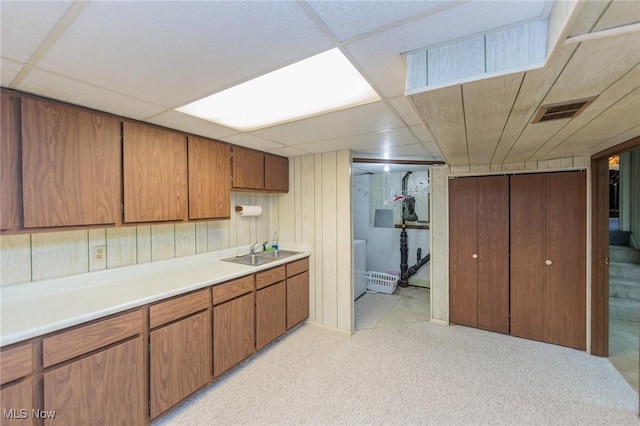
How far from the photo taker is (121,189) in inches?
75.8

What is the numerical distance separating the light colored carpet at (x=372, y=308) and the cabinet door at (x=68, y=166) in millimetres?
2895

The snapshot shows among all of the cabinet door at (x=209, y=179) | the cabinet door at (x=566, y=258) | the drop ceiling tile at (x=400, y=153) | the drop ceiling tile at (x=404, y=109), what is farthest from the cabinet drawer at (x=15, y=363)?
the cabinet door at (x=566, y=258)

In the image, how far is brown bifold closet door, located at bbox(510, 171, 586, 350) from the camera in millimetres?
2791

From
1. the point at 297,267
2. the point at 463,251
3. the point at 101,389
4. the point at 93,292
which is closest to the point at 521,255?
the point at 463,251

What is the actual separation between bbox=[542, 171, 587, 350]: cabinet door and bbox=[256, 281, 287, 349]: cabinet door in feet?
9.42

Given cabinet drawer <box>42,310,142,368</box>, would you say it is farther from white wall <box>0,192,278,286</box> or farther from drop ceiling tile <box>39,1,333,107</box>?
drop ceiling tile <box>39,1,333,107</box>

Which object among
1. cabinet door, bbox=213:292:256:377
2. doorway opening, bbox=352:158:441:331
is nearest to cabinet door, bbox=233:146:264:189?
cabinet door, bbox=213:292:256:377

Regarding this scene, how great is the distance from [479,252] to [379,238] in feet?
7.59

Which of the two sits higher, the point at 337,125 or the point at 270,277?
the point at 337,125

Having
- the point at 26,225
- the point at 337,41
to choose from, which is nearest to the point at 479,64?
the point at 337,41

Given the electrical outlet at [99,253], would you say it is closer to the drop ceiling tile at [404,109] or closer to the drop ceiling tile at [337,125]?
the drop ceiling tile at [337,125]

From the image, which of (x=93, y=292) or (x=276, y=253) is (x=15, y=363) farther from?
(x=276, y=253)

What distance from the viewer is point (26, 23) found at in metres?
0.98

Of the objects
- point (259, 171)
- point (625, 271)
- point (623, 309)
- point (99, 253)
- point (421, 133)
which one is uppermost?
point (421, 133)
